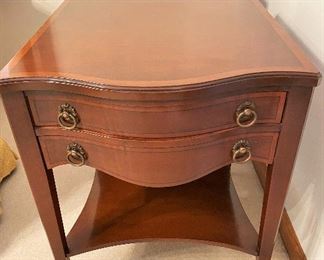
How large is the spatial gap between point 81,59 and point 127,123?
0.51 ft

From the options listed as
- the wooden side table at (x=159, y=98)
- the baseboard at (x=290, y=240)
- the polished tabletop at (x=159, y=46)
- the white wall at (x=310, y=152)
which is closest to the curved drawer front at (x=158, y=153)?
the wooden side table at (x=159, y=98)

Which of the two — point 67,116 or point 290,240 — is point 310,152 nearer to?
point 290,240

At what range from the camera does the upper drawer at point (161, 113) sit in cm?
61

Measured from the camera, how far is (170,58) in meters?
0.65

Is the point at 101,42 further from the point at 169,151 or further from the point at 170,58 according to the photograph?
the point at 169,151

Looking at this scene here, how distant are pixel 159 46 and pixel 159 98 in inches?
6.8

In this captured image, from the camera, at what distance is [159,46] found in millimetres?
704

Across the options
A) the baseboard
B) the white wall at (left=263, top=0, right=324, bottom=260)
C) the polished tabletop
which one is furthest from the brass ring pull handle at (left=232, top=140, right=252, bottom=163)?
the baseboard

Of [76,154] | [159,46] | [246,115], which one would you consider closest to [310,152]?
[246,115]

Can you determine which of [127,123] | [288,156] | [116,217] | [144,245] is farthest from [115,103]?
[144,245]

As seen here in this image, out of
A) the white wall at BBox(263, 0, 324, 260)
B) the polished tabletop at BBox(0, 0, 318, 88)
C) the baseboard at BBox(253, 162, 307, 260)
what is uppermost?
the polished tabletop at BBox(0, 0, 318, 88)

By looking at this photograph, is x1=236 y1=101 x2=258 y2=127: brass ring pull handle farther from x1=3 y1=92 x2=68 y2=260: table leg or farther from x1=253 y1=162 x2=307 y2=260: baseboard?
x1=253 y1=162 x2=307 y2=260: baseboard

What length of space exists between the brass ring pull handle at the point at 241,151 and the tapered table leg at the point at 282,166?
0.20ft

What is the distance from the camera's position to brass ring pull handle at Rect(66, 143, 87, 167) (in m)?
0.70
